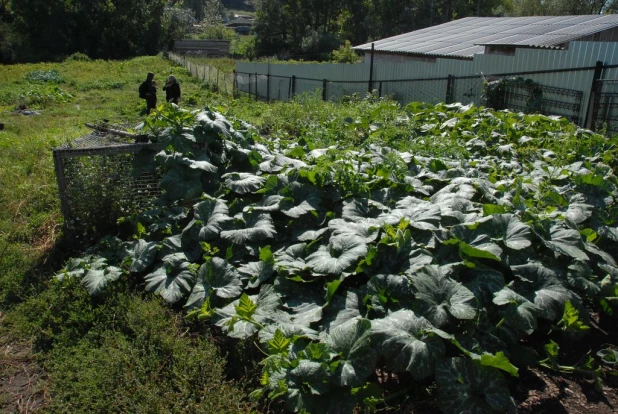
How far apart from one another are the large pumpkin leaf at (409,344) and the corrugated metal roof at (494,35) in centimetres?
1213

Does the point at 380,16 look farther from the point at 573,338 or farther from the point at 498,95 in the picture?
the point at 573,338

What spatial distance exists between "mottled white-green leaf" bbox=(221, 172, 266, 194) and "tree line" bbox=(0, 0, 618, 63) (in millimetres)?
38454

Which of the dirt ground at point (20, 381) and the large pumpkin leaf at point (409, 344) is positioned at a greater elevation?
the large pumpkin leaf at point (409, 344)

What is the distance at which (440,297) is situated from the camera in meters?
2.72

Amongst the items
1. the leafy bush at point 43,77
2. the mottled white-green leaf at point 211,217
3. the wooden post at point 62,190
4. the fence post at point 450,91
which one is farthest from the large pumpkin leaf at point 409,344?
A: the leafy bush at point 43,77

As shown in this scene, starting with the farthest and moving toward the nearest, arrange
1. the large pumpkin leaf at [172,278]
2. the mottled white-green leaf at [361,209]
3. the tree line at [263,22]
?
the tree line at [263,22], the mottled white-green leaf at [361,209], the large pumpkin leaf at [172,278]

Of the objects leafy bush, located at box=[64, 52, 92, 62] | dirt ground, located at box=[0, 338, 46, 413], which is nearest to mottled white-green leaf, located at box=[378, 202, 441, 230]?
dirt ground, located at box=[0, 338, 46, 413]

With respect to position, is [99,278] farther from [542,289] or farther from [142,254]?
[542,289]

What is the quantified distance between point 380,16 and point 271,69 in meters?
26.0

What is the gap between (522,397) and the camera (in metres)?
2.69

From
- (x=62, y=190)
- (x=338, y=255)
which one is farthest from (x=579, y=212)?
(x=62, y=190)

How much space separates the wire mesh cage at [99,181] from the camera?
4570 millimetres

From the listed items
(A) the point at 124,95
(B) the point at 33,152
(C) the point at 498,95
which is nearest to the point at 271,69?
(A) the point at 124,95

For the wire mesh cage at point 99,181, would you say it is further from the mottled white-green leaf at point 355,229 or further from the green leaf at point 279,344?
the green leaf at point 279,344
